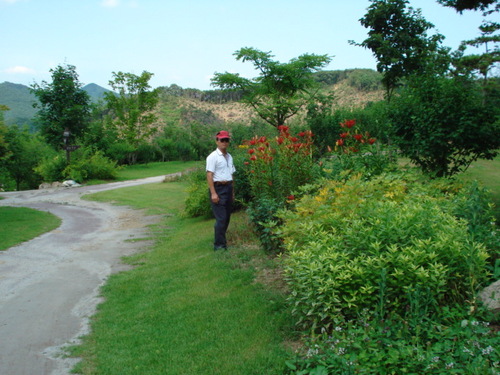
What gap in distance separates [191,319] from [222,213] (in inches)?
117

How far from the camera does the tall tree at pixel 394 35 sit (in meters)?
16.2

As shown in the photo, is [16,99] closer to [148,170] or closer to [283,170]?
[148,170]

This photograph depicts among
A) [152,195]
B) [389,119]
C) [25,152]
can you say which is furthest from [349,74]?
[389,119]

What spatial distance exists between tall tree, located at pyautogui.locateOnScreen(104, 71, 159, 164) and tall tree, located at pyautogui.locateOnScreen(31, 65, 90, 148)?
11.2 metres

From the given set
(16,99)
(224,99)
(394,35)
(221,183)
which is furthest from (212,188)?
(16,99)

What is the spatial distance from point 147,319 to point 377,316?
9.01 feet

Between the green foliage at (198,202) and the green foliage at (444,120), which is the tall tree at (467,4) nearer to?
the green foliage at (444,120)

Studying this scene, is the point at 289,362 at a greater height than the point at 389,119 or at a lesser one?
lesser

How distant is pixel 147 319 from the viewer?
4801 millimetres

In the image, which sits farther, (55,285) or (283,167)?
(283,167)

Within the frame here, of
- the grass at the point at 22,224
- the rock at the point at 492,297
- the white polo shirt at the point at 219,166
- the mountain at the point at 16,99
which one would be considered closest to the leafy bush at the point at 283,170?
the white polo shirt at the point at 219,166

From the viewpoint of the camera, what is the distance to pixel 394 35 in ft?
54.1

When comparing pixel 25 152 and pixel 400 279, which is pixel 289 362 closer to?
pixel 400 279

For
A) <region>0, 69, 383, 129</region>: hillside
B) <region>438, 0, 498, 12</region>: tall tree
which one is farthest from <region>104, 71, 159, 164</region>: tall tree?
<region>438, 0, 498, 12</region>: tall tree
